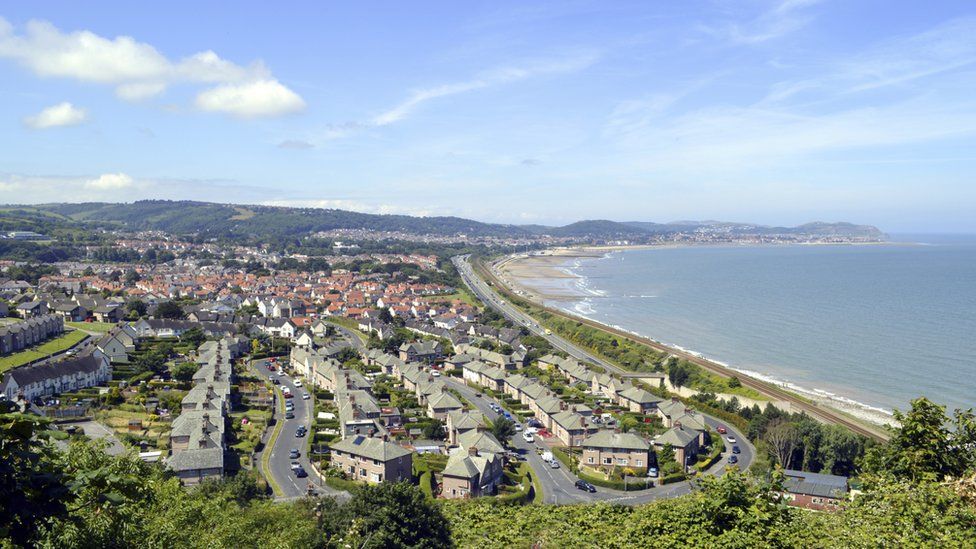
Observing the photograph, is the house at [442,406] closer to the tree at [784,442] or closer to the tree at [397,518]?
the tree at [784,442]

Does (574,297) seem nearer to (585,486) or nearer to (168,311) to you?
(168,311)

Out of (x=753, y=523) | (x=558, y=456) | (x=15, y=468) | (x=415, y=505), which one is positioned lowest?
(x=558, y=456)

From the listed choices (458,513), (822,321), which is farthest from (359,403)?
(822,321)

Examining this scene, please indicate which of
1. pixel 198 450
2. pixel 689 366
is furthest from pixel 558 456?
pixel 689 366

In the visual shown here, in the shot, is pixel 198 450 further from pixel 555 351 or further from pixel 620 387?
pixel 555 351

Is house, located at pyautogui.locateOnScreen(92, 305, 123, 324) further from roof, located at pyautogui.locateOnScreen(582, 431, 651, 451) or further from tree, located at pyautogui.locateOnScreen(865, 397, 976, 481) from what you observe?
tree, located at pyautogui.locateOnScreen(865, 397, 976, 481)

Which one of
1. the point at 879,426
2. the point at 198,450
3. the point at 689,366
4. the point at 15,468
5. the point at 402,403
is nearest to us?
the point at 15,468

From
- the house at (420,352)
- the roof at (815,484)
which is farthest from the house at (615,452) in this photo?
the house at (420,352)

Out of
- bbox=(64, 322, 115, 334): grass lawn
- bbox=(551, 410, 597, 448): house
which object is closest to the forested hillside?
bbox=(551, 410, 597, 448): house
